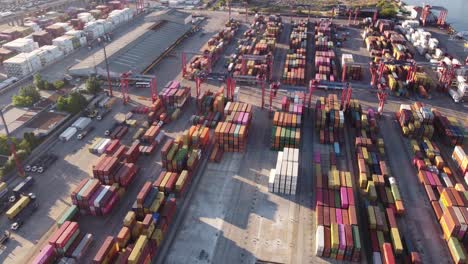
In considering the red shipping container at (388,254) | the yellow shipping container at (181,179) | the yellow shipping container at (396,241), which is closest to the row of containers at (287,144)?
the yellow shipping container at (181,179)

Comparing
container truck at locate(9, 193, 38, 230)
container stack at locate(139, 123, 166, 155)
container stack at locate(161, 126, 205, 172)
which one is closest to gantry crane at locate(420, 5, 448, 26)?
container stack at locate(161, 126, 205, 172)

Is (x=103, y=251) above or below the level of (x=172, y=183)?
below

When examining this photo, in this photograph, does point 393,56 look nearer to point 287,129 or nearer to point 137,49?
point 287,129

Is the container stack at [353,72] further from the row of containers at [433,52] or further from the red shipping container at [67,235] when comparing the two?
the red shipping container at [67,235]

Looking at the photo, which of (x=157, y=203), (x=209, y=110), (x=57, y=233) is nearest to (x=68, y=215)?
(x=57, y=233)

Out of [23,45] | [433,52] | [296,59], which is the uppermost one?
[23,45]

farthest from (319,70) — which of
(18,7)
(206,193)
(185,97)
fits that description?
(18,7)

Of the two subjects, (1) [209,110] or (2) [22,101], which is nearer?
(2) [22,101]

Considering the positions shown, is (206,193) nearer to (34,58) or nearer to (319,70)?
(319,70)
